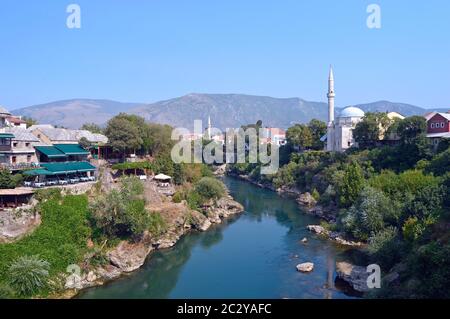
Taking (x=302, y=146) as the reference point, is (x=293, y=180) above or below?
below

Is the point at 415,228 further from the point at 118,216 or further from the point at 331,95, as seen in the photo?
the point at 331,95

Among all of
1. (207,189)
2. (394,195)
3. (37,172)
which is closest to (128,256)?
(37,172)

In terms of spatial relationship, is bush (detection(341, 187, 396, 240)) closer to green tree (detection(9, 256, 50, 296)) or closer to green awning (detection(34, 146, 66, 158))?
green tree (detection(9, 256, 50, 296))

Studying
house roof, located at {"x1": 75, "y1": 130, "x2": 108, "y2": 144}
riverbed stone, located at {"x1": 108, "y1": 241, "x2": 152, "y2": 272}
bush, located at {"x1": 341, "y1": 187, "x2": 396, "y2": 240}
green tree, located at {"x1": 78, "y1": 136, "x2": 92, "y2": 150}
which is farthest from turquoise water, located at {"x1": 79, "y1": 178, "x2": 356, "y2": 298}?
house roof, located at {"x1": 75, "y1": 130, "x2": 108, "y2": 144}

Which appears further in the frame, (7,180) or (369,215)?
(369,215)
